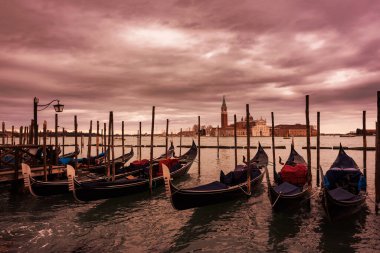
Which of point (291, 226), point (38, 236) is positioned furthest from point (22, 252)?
point (291, 226)

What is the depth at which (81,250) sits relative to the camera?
7832mm

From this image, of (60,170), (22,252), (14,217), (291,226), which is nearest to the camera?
(22,252)

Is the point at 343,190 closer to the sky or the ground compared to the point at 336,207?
closer to the sky

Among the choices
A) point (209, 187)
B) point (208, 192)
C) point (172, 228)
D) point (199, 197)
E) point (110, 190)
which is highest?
point (209, 187)

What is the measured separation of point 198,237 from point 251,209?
365cm

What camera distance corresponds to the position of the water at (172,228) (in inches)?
324

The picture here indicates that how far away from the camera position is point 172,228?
9711mm

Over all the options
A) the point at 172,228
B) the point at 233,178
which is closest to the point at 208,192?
the point at 172,228

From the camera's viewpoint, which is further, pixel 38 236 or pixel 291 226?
pixel 291 226

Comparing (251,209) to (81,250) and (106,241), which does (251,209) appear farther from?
(81,250)

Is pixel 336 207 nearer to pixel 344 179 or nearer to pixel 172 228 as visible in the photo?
pixel 344 179

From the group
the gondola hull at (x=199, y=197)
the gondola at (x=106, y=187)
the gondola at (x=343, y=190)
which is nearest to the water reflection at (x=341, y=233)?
the gondola at (x=343, y=190)

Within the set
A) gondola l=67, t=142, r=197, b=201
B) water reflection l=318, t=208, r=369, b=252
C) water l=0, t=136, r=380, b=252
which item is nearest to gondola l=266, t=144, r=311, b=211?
water l=0, t=136, r=380, b=252

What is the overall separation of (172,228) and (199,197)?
1.58 meters
